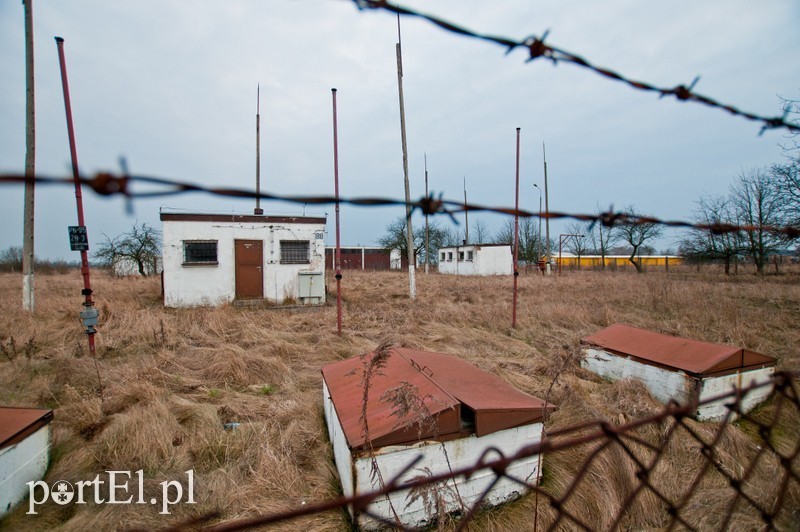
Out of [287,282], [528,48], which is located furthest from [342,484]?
[287,282]

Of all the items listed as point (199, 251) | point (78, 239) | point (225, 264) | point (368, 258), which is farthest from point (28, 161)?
point (368, 258)

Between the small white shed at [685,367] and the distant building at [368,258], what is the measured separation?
40.8 metres

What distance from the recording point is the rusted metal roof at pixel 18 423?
2631mm

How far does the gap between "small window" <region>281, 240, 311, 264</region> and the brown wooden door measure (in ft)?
2.32

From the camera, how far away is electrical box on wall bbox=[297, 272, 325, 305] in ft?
40.0

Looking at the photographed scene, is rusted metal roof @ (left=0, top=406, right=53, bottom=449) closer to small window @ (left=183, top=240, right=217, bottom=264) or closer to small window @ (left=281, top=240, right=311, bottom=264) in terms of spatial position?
small window @ (left=183, top=240, right=217, bottom=264)

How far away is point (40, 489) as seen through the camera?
2867mm

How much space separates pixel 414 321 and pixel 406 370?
5674 mm

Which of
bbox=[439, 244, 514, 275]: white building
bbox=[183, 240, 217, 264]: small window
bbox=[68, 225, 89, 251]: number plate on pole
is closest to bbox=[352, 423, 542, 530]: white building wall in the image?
bbox=[68, 225, 89, 251]: number plate on pole

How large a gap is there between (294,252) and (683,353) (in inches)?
420

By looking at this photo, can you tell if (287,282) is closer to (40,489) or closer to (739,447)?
(40,489)

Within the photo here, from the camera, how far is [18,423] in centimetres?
279

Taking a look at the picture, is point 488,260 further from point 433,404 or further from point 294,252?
point 433,404

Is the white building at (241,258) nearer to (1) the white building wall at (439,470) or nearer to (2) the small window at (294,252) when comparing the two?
(2) the small window at (294,252)
